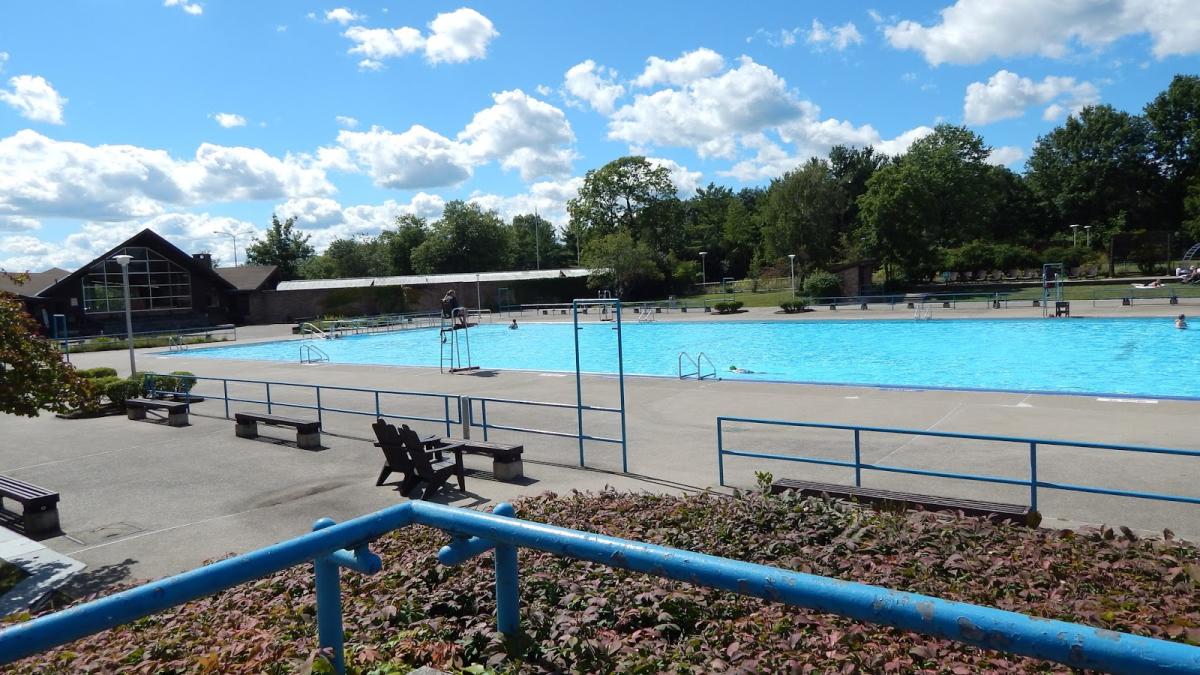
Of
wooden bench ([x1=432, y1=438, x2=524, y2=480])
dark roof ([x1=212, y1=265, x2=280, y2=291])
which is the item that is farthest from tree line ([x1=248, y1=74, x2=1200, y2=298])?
wooden bench ([x1=432, y1=438, x2=524, y2=480])

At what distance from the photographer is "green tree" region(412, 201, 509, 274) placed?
90.8 m

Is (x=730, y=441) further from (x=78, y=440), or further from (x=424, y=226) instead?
(x=424, y=226)

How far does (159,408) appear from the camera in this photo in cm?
1975

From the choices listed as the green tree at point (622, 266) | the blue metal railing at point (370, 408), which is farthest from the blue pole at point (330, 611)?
the green tree at point (622, 266)

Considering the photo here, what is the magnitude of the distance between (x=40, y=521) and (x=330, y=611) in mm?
9761

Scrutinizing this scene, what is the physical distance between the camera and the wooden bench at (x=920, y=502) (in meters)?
7.76

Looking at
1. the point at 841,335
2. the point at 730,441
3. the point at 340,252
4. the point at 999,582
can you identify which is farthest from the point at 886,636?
the point at 340,252

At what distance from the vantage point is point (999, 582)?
5.47 m

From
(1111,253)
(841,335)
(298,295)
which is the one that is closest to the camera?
(841,335)

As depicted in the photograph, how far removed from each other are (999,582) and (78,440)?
18000mm

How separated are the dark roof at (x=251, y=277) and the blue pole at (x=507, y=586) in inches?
2670

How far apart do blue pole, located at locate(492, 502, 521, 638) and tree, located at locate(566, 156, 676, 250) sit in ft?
274

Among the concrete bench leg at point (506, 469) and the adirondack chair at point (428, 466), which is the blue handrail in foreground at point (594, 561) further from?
the concrete bench leg at point (506, 469)

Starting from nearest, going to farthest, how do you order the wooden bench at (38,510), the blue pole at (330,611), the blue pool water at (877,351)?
the blue pole at (330,611) < the wooden bench at (38,510) < the blue pool water at (877,351)
